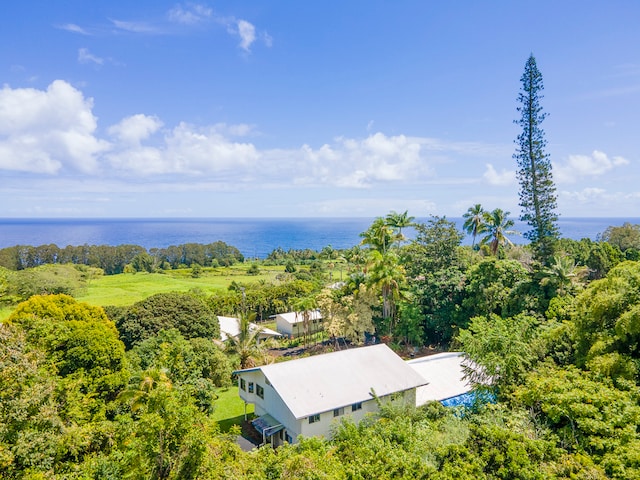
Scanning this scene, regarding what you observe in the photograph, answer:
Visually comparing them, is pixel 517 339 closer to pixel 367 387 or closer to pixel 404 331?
pixel 367 387

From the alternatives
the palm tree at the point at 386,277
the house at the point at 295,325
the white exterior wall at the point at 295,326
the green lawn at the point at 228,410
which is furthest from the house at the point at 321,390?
the white exterior wall at the point at 295,326

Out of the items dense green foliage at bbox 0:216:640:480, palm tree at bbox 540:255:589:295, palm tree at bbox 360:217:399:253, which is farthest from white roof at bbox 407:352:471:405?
palm tree at bbox 360:217:399:253

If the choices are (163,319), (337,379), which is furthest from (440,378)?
(163,319)

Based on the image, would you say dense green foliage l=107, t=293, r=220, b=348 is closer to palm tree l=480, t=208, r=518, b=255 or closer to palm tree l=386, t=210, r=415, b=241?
palm tree l=386, t=210, r=415, b=241

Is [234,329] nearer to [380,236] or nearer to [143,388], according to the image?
[380,236]

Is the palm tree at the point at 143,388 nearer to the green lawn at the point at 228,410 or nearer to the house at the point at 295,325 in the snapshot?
the green lawn at the point at 228,410

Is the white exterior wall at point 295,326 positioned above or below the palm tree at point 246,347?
below
